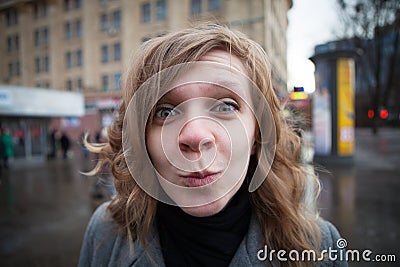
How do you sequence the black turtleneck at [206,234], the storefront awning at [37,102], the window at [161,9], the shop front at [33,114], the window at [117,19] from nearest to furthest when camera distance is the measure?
the black turtleneck at [206,234] → the storefront awning at [37,102] → the shop front at [33,114] → the window at [161,9] → the window at [117,19]

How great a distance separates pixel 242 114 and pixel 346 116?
8.01 m

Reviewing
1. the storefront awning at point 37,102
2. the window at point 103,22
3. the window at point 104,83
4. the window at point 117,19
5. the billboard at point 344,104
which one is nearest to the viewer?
the billboard at point 344,104

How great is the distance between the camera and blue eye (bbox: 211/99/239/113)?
732 mm

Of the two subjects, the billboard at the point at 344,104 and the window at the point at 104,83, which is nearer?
the billboard at the point at 344,104

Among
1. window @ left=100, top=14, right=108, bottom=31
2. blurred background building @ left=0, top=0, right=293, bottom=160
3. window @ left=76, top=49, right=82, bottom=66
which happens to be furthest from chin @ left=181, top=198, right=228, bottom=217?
window @ left=76, top=49, right=82, bottom=66

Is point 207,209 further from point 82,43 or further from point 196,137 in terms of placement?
point 82,43

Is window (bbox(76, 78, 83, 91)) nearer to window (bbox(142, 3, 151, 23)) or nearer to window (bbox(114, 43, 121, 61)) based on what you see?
window (bbox(114, 43, 121, 61))

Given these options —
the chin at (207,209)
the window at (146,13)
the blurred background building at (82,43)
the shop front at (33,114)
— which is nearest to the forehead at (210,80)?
the chin at (207,209)

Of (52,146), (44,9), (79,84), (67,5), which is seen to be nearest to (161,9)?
(67,5)

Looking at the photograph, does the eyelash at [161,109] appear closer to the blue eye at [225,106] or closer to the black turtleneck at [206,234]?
the blue eye at [225,106]

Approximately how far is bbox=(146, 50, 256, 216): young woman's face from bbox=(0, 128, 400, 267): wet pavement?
789 millimetres

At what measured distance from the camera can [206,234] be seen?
2.97ft

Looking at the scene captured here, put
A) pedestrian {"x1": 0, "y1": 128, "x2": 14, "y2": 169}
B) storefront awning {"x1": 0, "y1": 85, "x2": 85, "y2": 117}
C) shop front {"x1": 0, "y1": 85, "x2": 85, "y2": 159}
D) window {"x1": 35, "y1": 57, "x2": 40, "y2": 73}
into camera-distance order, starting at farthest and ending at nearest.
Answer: window {"x1": 35, "y1": 57, "x2": 40, "y2": 73}
shop front {"x1": 0, "y1": 85, "x2": 85, "y2": 159}
storefront awning {"x1": 0, "y1": 85, "x2": 85, "y2": 117}
pedestrian {"x1": 0, "y1": 128, "x2": 14, "y2": 169}

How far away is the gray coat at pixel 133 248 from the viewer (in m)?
0.92
